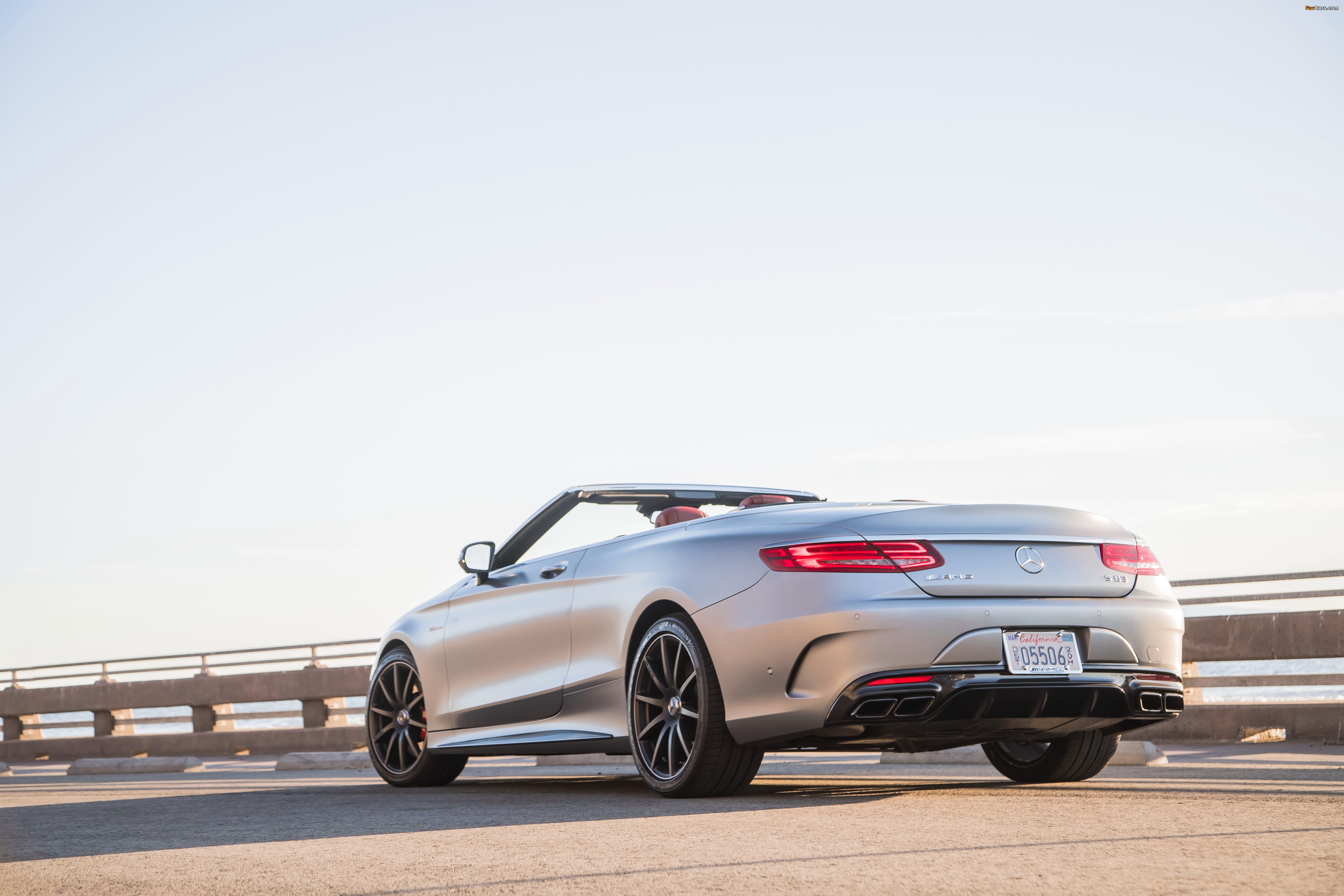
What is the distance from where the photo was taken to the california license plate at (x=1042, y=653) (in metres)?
5.64

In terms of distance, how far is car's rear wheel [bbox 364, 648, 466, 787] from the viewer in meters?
8.45

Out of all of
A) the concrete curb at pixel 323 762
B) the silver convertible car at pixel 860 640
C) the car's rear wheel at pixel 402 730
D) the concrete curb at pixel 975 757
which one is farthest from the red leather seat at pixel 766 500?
the concrete curb at pixel 323 762

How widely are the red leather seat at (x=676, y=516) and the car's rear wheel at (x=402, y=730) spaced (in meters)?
1.90

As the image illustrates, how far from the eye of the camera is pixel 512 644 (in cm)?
759

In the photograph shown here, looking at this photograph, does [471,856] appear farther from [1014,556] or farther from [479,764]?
[479,764]

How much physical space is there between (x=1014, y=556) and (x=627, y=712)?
1863 millimetres

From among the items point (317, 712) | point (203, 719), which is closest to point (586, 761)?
point (317, 712)

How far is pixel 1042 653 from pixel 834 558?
2.85 feet

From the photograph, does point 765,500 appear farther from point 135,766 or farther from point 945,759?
point 135,766

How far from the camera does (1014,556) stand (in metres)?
5.81

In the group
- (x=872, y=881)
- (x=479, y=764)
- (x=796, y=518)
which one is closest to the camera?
(x=872, y=881)

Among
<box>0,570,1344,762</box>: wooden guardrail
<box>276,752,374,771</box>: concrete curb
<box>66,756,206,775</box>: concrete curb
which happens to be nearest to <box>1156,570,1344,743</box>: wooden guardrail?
<box>0,570,1344,762</box>: wooden guardrail

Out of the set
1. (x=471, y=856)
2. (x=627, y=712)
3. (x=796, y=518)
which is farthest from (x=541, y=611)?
(x=471, y=856)

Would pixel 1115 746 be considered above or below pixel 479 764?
above
